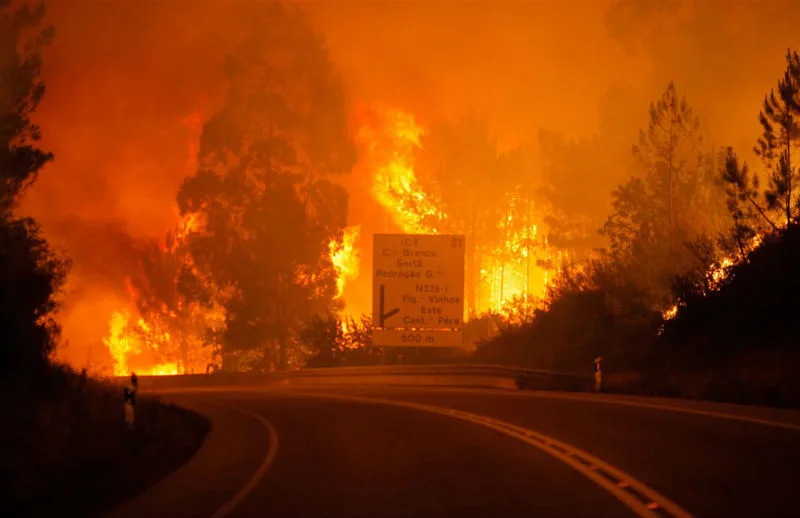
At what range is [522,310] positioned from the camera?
139 ft

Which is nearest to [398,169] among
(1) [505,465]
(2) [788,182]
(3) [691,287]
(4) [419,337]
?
(4) [419,337]

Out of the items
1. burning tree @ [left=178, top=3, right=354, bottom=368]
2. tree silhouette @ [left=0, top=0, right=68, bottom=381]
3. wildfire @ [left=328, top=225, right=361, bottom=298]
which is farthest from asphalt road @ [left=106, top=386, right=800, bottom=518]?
wildfire @ [left=328, top=225, right=361, bottom=298]

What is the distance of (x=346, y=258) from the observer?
63.3 m

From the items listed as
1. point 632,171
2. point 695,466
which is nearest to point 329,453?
point 695,466

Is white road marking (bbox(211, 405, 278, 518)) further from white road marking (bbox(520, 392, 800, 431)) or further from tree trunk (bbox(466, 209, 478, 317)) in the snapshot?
tree trunk (bbox(466, 209, 478, 317))

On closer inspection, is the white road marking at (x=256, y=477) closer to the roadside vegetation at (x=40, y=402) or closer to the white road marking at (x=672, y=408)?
the roadside vegetation at (x=40, y=402)

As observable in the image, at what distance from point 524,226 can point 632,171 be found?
14.6 metres

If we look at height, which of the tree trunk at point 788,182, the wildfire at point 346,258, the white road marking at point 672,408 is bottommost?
the white road marking at point 672,408

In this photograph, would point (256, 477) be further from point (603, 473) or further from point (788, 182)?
point (788, 182)

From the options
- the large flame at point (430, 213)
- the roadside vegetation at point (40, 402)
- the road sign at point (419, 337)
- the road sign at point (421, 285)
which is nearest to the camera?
the roadside vegetation at point (40, 402)

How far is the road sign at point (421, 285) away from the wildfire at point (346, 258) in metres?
18.9

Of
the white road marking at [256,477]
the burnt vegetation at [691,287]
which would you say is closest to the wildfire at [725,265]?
the burnt vegetation at [691,287]

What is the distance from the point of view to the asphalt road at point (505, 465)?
9922 mm

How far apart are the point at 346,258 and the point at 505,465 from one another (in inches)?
2004
